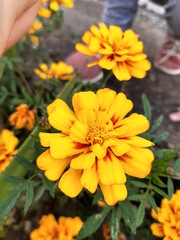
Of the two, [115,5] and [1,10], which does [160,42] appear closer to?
[115,5]

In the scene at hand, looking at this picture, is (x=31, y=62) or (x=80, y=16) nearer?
(x=31, y=62)

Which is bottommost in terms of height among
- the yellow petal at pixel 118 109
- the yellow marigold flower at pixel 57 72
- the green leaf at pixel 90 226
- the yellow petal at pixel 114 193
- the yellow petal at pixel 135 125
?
the green leaf at pixel 90 226

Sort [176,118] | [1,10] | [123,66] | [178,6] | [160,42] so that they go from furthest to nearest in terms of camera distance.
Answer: [160,42] < [178,6] < [176,118] < [123,66] < [1,10]

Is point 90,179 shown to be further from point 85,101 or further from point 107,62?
point 107,62

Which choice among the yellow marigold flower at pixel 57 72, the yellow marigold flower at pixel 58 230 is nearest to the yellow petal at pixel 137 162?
the yellow marigold flower at pixel 58 230

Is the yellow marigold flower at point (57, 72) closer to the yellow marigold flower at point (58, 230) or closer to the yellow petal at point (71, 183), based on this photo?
the yellow marigold flower at point (58, 230)

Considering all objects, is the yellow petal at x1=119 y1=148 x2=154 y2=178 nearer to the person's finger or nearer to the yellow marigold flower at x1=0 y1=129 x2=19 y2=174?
the person's finger

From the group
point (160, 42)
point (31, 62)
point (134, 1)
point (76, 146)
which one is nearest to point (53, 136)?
point (76, 146)
